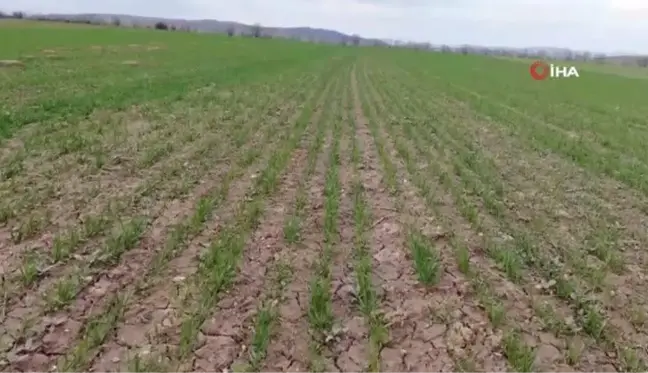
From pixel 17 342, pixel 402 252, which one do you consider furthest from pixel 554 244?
pixel 17 342

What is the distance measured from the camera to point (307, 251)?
5.14 metres

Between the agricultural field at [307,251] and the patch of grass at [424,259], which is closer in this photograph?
the agricultural field at [307,251]

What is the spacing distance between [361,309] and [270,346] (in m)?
0.82

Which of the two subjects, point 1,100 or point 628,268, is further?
point 1,100

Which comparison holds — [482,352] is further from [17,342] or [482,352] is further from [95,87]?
[95,87]

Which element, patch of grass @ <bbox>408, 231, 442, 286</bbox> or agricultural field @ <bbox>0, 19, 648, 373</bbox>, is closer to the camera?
agricultural field @ <bbox>0, 19, 648, 373</bbox>

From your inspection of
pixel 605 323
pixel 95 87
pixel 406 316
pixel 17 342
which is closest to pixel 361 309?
pixel 406 316

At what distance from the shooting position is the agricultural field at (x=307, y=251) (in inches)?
141

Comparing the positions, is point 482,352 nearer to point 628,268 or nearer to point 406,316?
point 406,316

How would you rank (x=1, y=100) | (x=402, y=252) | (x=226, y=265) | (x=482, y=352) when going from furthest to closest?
1. (x=1, y=100)
2. (x=402, y=252)
3. (x=226, y=265)
4. (x=482, y=352)

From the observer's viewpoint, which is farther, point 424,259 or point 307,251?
point 307,251

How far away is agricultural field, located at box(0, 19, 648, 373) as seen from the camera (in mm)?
3584

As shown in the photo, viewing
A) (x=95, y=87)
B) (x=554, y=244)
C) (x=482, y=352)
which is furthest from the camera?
(x=95, y=87)

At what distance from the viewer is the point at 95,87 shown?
15.1 m
